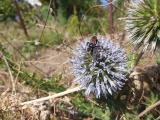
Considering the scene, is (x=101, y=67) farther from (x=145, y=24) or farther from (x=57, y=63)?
(x=57, y=63)

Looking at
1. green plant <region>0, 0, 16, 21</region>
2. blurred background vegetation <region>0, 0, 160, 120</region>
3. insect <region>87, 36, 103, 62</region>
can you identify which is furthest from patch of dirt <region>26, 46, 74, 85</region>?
insect <region>87, 36, 103, 62</region>

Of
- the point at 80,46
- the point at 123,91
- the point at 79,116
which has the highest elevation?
the point at 80,46

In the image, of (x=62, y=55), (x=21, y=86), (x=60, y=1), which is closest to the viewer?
(x=21, y=86)

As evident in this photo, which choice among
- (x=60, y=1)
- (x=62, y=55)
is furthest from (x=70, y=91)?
(x=60, y=1)

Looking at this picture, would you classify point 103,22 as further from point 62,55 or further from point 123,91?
point 123,91

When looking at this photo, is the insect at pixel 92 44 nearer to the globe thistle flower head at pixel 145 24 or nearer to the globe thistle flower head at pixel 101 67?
the globe thistle flower head at pixel 101 67

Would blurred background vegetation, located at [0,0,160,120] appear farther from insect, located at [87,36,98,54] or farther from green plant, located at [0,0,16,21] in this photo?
insect, located at [87,36,98,54]
